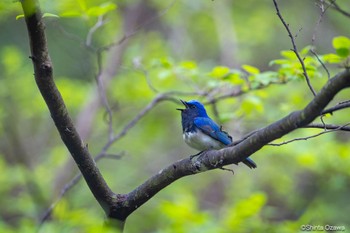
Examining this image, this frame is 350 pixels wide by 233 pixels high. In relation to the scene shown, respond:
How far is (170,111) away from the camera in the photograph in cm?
850

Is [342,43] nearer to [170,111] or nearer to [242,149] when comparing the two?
[242,149]

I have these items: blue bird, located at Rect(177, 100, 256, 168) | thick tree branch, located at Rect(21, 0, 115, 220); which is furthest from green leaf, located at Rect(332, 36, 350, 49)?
thick tree branch, located at Rect(21, 0, 115, 220)

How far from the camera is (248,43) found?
31.8ft

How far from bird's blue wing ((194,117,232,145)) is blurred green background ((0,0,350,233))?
0.31 meters

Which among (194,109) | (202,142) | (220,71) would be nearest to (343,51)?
(220,71)

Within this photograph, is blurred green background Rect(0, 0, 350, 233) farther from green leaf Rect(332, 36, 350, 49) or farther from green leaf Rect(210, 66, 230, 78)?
green leaf Rect(332, 36, 350, 49)

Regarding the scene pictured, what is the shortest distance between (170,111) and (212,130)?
164 inches

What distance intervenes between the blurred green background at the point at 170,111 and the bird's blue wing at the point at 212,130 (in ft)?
1.03

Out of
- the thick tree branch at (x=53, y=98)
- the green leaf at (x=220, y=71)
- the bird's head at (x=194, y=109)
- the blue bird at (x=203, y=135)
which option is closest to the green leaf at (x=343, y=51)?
the blue bird at (x=203, y=135)

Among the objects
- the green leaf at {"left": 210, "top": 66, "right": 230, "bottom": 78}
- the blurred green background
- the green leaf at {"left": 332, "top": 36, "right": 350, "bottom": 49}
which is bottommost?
Result: the blurred green background

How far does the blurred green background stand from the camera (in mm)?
5062

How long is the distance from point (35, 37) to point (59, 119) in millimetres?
533

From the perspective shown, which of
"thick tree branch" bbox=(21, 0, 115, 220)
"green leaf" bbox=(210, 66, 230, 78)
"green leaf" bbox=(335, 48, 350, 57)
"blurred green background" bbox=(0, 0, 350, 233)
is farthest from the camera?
"blurred green background" bbox=(0, 0, 350, 233)

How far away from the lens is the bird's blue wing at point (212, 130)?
4.31 m
